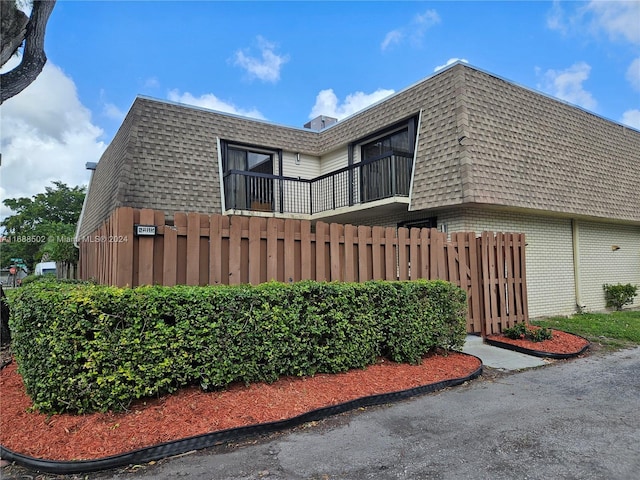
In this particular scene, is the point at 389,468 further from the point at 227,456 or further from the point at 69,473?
the point at 69,473

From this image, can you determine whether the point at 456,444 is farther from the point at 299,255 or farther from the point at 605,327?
the point at 605,327

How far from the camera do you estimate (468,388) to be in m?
4.77

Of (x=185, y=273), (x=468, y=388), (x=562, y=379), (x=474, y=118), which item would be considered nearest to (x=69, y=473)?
(x=185, y=273)

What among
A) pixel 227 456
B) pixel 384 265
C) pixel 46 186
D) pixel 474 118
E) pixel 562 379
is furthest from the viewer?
pixel 46 186

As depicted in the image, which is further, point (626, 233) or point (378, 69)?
point (626, 233)

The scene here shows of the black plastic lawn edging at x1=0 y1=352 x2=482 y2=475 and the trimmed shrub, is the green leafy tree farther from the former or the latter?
the trimmed shrub

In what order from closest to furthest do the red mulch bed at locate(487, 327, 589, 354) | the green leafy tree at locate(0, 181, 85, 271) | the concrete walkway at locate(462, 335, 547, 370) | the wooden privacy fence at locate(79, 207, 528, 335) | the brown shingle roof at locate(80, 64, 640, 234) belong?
1. the wooden privacy fence at locate(79, 207, 528, 335)
2. the concrete walkway at locate(462, 335, 547, 370)
3. the red mulch bed at locate(487, 327, 589, 354)
4. the brown shingle roof at locate(80, 64, 640, 234)
5. the green leafy tree at locate(0, 181, 85, 271)

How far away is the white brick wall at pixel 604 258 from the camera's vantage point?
11.5 meters

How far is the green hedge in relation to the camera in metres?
3.43

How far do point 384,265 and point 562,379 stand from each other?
111 inches

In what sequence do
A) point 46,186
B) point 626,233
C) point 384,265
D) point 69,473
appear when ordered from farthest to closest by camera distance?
point 46,186
point 626,233
point 384,265
point 69,473

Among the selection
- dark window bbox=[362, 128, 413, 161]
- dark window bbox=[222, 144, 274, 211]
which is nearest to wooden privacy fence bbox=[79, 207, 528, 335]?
dark window bbox=[362, 128, 413, 161]

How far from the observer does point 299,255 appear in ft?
17.4

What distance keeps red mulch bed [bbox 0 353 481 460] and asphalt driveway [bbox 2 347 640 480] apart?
9.7 inches
